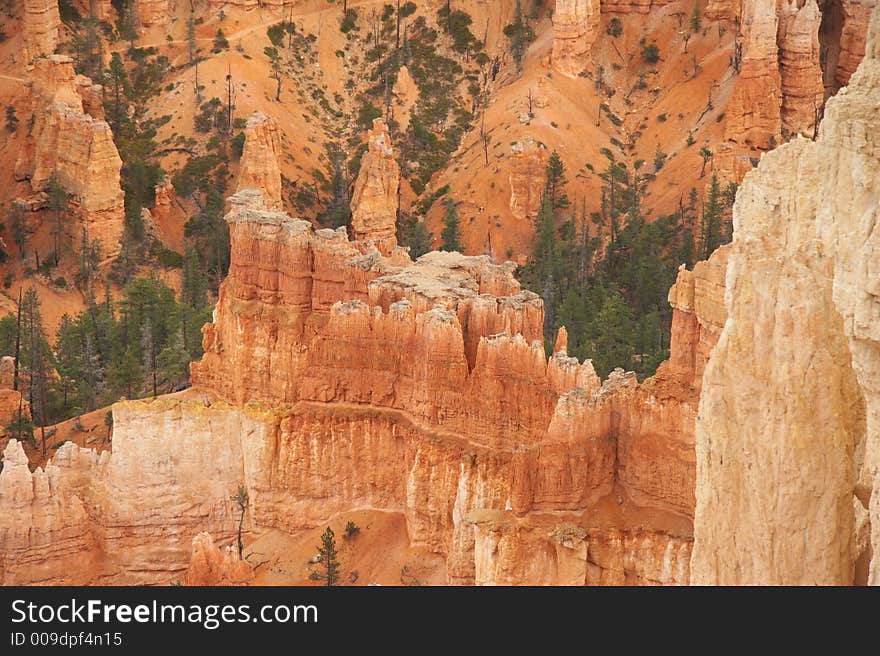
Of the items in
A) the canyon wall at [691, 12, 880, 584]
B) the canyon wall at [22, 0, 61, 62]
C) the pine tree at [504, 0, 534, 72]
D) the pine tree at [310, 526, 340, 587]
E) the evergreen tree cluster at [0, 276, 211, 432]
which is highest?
the pine tree at [504, 0, 534, 72]

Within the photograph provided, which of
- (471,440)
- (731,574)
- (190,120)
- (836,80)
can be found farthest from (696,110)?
(731,574)

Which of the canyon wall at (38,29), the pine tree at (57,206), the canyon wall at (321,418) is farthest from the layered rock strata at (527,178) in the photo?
the canyon wall at (321,418)

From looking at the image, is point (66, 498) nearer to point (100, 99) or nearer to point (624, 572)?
point (624, 572)

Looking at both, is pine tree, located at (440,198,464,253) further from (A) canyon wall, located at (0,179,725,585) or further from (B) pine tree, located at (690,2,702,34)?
(A) canyon wall, located at (0,179,725,585)

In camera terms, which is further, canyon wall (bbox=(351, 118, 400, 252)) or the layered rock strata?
the layered rock strata

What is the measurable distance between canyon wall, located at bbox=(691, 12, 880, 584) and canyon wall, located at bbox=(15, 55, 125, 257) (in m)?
82.8

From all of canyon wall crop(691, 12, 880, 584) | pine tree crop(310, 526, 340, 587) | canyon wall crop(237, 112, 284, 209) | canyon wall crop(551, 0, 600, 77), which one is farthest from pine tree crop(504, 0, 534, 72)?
canyon wall crop(691, 12, 880, 584)

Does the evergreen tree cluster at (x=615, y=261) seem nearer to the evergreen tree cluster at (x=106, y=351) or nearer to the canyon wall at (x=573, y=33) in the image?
the canyon wall at (x=573, y=33)

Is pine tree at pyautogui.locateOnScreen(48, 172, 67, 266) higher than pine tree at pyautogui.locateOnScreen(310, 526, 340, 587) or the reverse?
higher

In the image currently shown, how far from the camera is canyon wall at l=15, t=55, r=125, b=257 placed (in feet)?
334

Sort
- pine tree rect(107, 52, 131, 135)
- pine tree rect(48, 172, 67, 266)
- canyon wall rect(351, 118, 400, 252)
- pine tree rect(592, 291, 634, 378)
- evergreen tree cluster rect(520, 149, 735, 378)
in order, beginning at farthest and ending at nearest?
1. pine tree rect(107, 52, 131, 135)
2. canyon wall rect(351, 118, 400, 252)
3. pine tree rect(48, 172, 67, 266)
4. evergreen tree cluster rect(520, 149, 735, 378)
5. pine tree rect(592, 291, 634, 378)

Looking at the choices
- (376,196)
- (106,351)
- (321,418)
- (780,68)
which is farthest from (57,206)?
(321,418)

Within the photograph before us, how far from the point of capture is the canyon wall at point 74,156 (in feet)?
334

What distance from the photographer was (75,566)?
54594 millimetres
